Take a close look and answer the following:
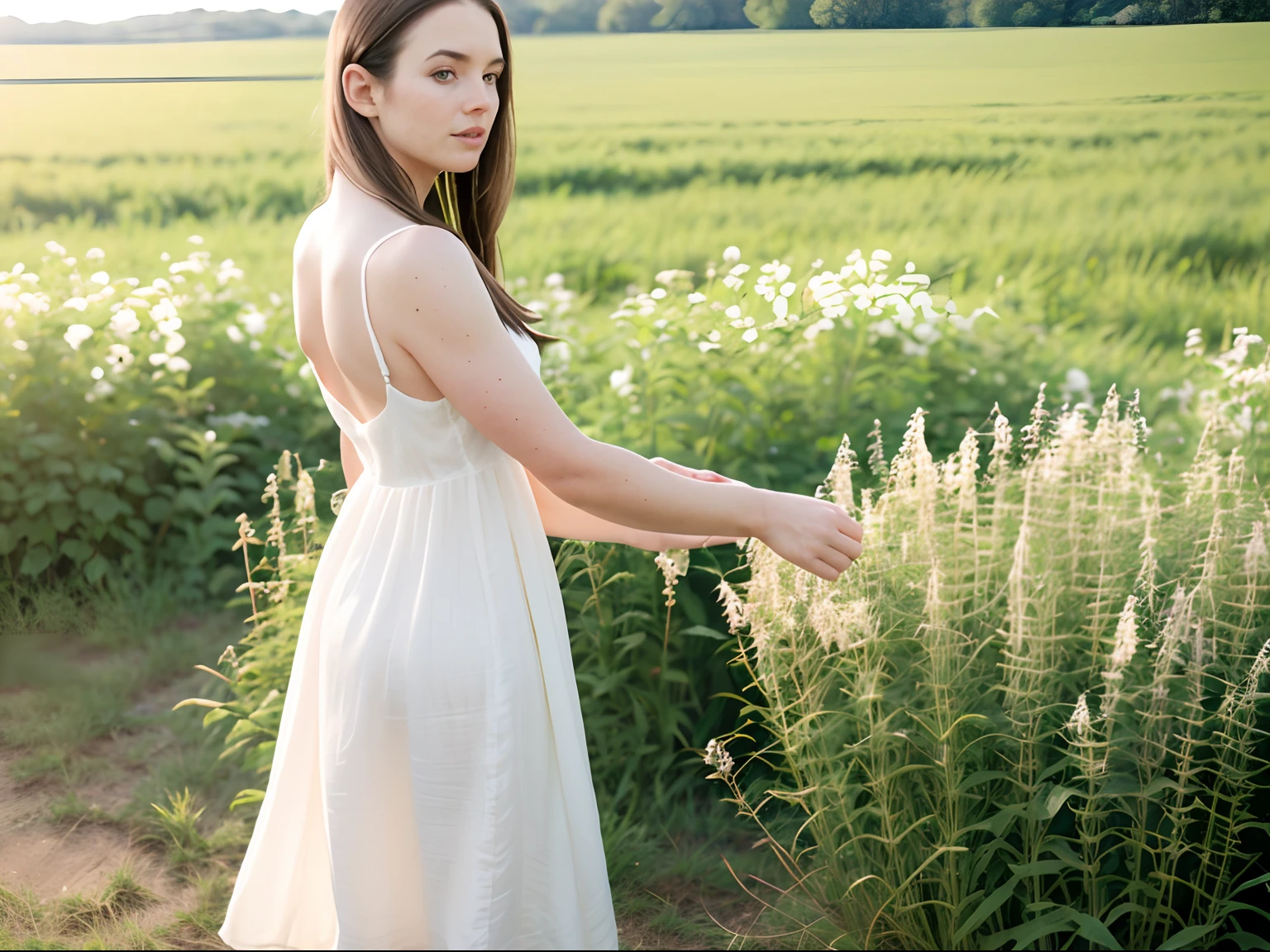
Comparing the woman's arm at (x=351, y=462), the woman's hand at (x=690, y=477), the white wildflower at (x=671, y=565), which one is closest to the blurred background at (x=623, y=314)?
the white wildflower at (x=671, y=565)

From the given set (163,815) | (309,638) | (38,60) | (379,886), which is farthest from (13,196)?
(379,886)

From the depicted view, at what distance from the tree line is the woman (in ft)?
8.26

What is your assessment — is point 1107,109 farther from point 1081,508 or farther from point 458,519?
point 458,519

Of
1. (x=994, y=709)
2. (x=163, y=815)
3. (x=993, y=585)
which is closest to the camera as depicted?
(x=994, y=709)

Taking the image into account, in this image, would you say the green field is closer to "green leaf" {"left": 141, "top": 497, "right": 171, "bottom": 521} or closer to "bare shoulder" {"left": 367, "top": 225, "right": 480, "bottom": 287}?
"green leaf" {"left": 141, "top": 497, "right": 171, "bottom": 521}

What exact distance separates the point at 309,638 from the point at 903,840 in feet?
4.15

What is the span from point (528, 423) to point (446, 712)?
38cm

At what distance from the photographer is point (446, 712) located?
125 cm

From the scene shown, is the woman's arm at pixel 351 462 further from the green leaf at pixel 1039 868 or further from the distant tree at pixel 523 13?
the distant tree at pixel 523 13

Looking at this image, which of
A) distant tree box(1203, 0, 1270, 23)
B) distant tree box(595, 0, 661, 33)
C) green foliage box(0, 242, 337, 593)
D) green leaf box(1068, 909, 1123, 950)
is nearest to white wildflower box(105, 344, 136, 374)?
green foliage box(0, 242, 337, 593)

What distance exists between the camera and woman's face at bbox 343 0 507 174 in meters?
1.21

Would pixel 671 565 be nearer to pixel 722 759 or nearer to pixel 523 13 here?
pixel 722 759

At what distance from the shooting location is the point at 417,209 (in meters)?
1.22

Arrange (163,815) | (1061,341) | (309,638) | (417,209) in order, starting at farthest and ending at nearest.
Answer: (1061,341) < (163,815) < (309,638) < (417,209)
